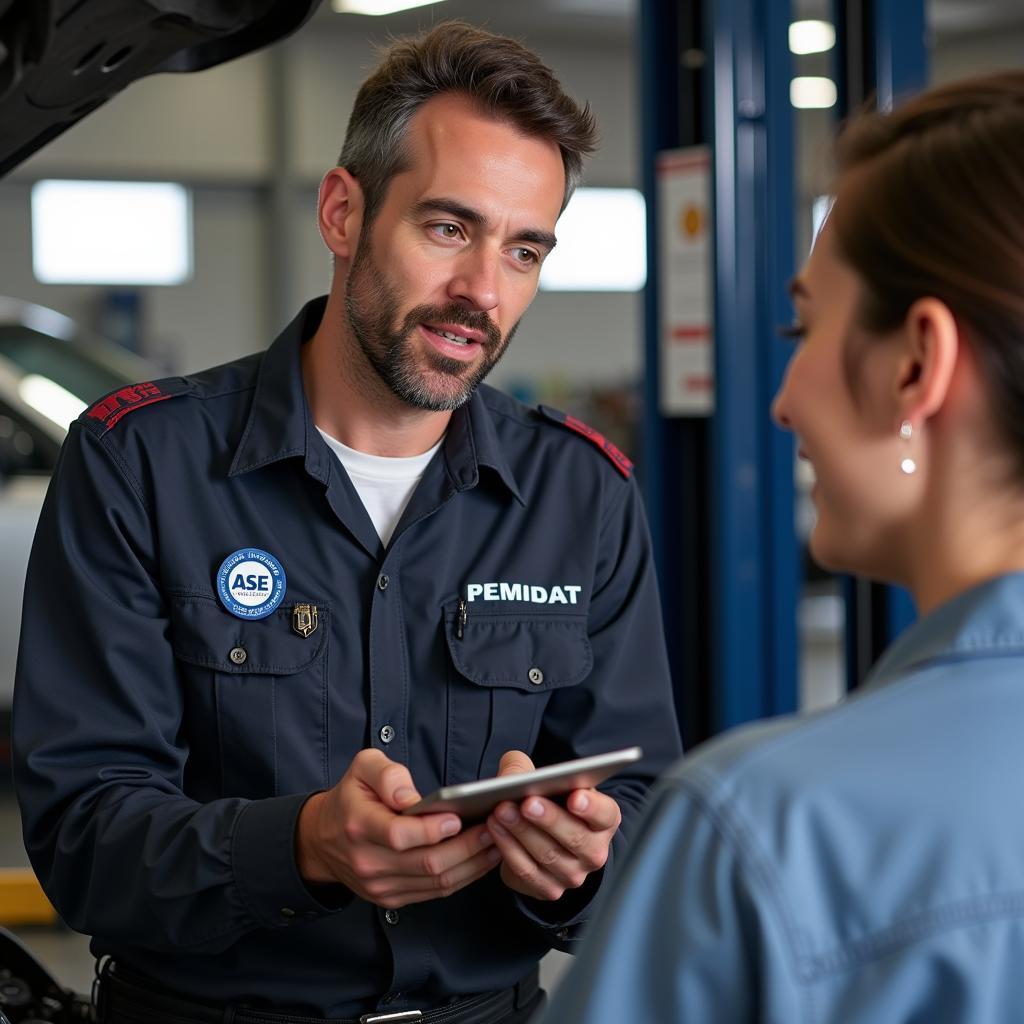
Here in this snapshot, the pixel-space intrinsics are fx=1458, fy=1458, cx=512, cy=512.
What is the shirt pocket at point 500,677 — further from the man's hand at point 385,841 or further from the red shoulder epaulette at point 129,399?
the red shoulder epaulette at point 129,399

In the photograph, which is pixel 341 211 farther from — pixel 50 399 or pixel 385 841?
pixel 50 399

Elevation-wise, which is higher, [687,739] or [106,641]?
[106,641]

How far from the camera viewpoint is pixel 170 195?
444 inches

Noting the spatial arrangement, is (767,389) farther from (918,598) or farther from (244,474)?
(918,598)

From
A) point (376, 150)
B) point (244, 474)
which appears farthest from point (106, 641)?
point (376, 150)

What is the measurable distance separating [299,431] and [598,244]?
11.4 m

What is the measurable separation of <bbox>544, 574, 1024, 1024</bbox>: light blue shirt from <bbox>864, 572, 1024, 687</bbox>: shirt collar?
3 centimetres

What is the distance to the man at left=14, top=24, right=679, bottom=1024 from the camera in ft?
4.81

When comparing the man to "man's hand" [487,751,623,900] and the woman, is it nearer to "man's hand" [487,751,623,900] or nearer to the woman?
"man's hand" [487,751,623,900]

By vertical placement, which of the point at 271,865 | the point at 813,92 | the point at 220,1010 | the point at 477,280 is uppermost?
the point at 813,92

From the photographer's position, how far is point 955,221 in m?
0.83

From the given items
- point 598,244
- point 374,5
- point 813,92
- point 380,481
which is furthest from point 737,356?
point 598,244

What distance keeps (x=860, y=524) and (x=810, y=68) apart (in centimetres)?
1137

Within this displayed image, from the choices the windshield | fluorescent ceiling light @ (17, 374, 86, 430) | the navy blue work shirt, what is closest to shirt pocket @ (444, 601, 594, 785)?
the navy blue work shirt
